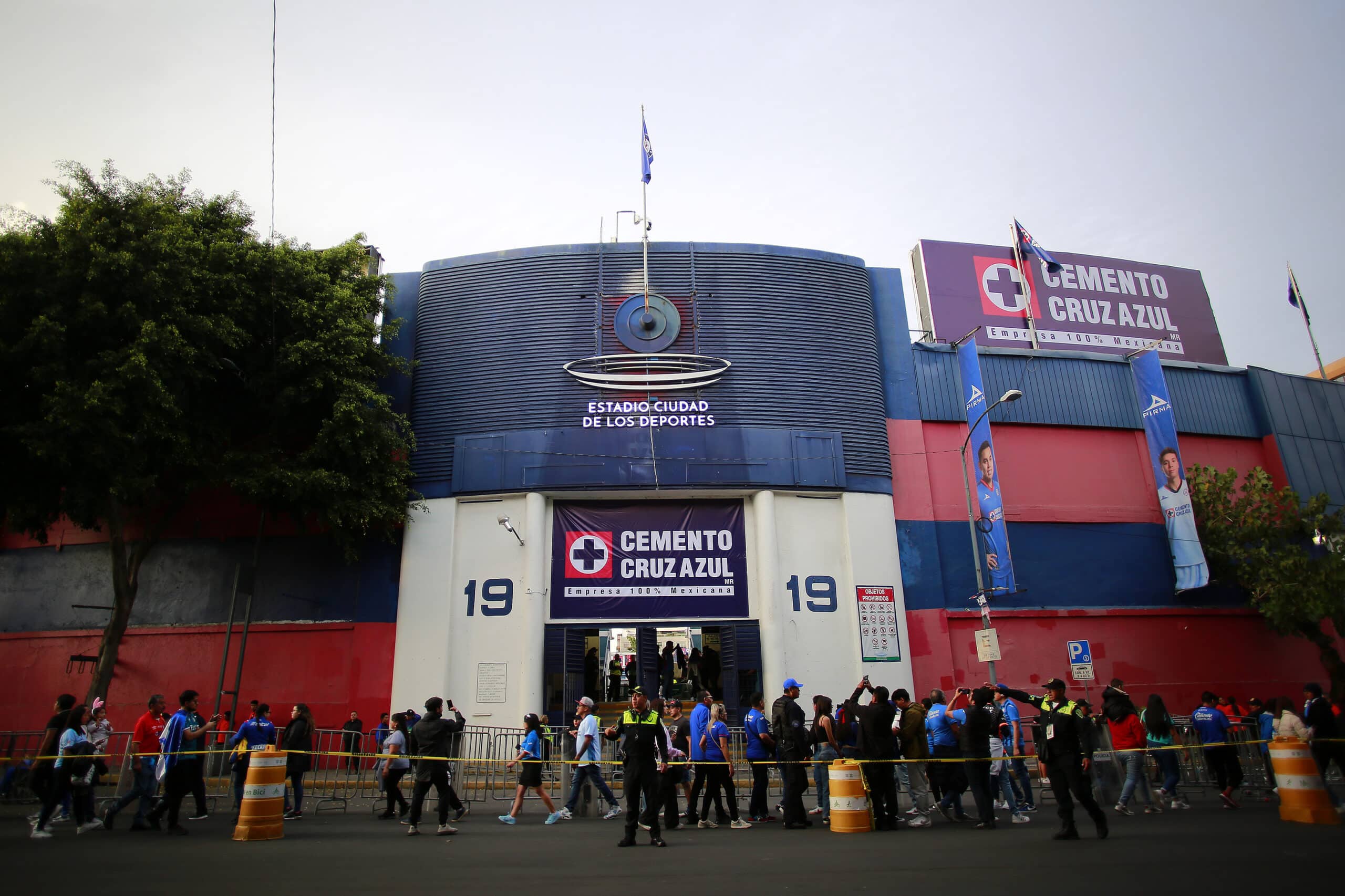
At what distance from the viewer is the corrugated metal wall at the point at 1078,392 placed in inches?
1005

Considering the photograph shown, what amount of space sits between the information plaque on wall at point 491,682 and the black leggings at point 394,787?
7468 mm

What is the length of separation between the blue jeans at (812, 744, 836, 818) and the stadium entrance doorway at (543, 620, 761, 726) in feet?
29.0

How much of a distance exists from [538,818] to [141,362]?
11982 millimetres

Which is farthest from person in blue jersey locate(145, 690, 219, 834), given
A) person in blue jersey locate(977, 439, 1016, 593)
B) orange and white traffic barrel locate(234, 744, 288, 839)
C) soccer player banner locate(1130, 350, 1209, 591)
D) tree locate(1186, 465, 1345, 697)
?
tree locate(1186, 465, 1345, 697)

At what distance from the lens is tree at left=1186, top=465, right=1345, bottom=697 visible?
22000 mm

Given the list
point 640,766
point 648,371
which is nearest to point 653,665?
point 648,371

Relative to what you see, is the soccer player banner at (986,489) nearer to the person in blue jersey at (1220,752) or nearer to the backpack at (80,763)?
the person in blue jersey at (1220,752)

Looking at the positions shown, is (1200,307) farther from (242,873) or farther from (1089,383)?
(242,873)

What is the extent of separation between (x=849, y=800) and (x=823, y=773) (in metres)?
1.34

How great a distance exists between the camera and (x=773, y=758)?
42.3ft

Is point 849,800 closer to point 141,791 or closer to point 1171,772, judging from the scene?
point 1171,772

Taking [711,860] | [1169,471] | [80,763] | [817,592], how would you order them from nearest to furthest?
[711,860] → [80,763] → [817,592] → [1169,471]

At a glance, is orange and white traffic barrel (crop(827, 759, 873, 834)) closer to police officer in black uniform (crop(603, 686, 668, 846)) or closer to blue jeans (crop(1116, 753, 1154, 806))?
police officer in black uniform (crop(603, 686, 668, 846))

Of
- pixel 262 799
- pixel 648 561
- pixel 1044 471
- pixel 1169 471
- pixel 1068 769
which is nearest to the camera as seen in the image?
pixel 1068 769
